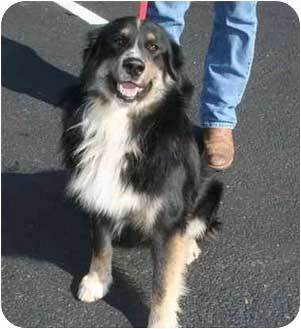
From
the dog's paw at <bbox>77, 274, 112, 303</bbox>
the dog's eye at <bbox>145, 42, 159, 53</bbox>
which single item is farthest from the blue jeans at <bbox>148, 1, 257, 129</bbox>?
the dog's paw at <bbox>77, 274, 112, 303</bbox>

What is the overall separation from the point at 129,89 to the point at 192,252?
103 cm

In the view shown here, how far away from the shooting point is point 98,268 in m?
3.08

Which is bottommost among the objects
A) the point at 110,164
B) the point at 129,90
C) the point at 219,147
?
the point at 219,147

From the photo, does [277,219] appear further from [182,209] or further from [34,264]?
[34,264]

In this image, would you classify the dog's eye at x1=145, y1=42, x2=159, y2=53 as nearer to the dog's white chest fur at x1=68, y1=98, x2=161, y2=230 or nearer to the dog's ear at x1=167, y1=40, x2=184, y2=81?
the dog's ear at x1=167, y1=40, x2=184, y2=81

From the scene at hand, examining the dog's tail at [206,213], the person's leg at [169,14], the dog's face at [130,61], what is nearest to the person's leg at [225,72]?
the person's leg at [169,14]

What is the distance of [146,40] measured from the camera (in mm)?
2824

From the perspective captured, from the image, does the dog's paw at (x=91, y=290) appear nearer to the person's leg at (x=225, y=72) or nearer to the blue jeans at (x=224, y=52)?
the person's leg at (x=225, y=72)

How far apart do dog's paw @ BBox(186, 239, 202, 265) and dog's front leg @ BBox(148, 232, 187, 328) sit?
0.30m

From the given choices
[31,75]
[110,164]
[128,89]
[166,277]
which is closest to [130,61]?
[128,89]

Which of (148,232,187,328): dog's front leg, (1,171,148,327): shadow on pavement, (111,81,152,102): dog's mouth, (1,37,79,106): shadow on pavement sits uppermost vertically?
(111,81,152,102): dog's mouth

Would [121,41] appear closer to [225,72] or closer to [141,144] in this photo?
[141,144]

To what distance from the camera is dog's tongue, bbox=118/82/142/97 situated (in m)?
2.74

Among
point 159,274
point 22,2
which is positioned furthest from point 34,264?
point 22,2
